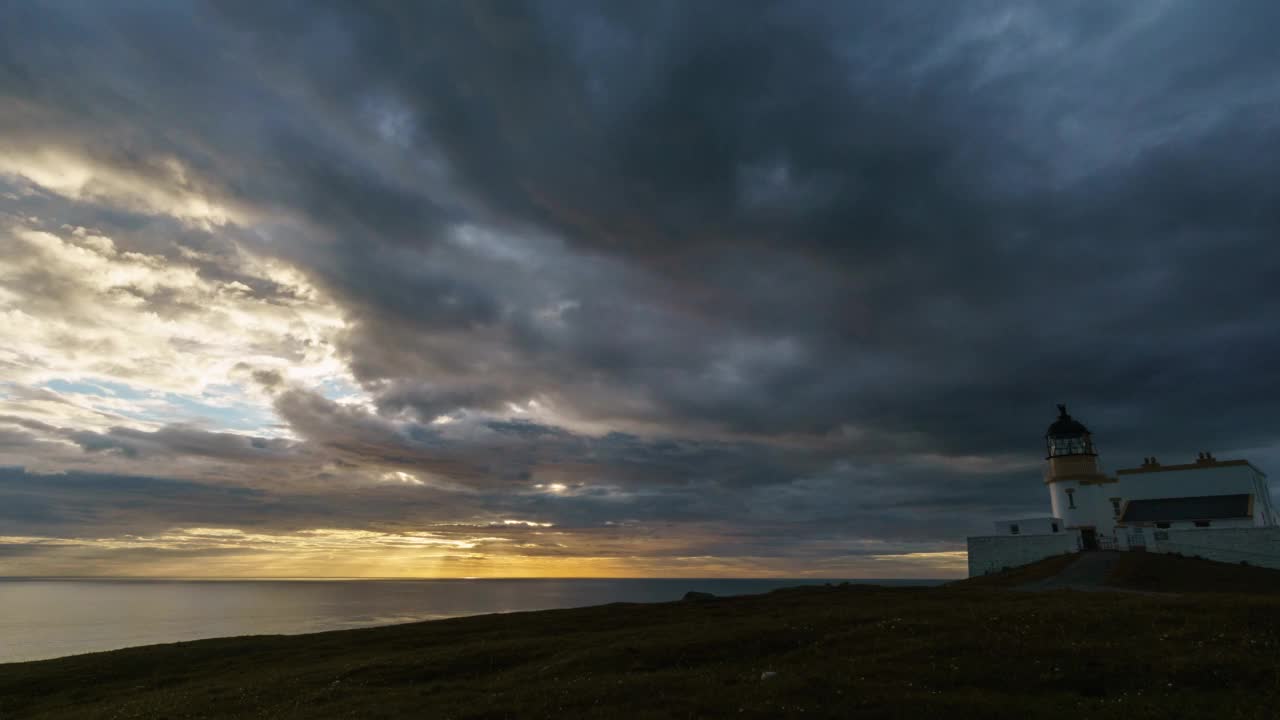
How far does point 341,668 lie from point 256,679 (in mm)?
4917

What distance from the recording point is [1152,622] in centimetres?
2716

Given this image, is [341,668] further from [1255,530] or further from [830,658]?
[1255,530]

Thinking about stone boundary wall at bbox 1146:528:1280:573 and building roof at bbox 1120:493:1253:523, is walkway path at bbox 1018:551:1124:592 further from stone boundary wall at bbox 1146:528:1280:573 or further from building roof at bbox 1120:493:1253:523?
building roof at bbox 1120:493:1253:523

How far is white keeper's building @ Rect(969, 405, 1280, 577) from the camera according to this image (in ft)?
240

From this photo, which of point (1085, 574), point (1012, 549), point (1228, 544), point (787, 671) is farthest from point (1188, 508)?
point (787, 671)

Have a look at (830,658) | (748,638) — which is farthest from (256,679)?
(830,658)

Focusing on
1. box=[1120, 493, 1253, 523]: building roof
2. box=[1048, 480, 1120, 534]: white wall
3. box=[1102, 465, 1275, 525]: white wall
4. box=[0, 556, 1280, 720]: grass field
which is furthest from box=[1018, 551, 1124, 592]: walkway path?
box=[0, 556, 1280, 720]: grass field

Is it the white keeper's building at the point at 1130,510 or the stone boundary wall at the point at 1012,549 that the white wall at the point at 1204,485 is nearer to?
the white keeper's building at the point at 1130,510

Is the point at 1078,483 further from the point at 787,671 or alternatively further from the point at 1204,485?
the point at 787,671

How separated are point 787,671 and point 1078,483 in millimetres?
81052

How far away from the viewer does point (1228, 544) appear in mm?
66562

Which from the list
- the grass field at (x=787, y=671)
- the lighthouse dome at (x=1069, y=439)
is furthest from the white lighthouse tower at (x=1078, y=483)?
the grass field at (x=787, y=671)

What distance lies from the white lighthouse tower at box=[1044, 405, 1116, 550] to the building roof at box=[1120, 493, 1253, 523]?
9.75 feet

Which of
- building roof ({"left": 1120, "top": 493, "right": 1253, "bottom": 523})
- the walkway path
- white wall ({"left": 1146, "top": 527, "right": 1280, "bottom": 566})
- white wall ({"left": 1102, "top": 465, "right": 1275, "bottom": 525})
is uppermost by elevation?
white wall ({"left": 1102, "top": 465, "right": 1275, "bottom": 525})
